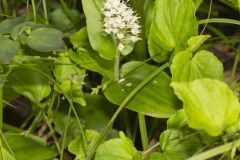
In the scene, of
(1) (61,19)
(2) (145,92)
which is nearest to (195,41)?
(2) (145,92)

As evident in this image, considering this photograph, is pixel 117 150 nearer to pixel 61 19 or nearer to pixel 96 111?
pixel 96 111

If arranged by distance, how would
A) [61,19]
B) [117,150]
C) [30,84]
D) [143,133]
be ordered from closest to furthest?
[117,150]
[143,133]
[30,84]
[61,19]

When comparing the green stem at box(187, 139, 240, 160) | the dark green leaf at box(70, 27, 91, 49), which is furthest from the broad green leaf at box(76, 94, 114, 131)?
the green stem at box(187, 139, 240, 160)

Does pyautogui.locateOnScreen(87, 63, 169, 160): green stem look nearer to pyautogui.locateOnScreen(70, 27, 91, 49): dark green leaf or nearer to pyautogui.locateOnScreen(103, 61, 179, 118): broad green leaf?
pyautogui.locateOnScreen(103, 61, 179, 118): broad green leaf

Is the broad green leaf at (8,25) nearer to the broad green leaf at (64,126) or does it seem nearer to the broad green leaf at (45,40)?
the broad green leaf at (45,40)

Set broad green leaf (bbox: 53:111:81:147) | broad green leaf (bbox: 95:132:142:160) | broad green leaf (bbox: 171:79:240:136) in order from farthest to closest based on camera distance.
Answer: broad green leaf (bbox: 53:111:81:147) < broad green leaf (bbox: 95:132:142:160) < broad green leaf (bbox: 171:79:240:136)
